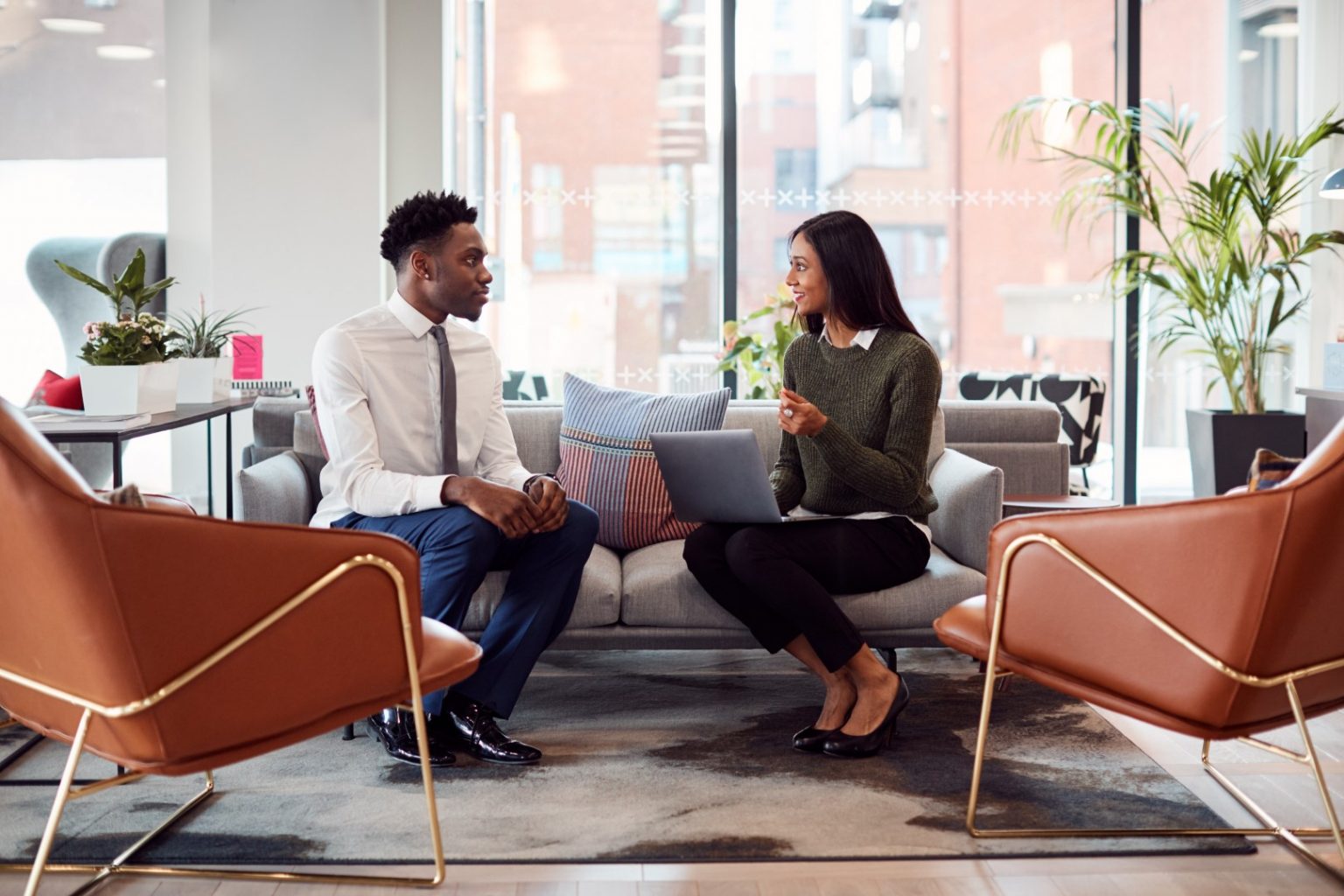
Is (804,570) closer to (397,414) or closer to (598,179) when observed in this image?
(397,414)

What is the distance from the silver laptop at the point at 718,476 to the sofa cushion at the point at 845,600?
173 mm

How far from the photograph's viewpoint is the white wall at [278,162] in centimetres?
521

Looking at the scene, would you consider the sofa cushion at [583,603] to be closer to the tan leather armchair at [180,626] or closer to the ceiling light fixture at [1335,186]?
the tan leather armchair at [180,626]

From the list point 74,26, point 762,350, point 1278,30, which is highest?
point 1278,30

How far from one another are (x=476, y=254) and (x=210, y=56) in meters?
2.89

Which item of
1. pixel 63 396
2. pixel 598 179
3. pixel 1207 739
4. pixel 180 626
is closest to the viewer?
pixel 180 626

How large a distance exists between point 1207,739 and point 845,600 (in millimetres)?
876

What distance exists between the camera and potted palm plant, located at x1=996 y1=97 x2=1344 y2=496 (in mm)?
5328

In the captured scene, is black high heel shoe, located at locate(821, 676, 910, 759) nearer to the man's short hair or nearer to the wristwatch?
the wristwatch

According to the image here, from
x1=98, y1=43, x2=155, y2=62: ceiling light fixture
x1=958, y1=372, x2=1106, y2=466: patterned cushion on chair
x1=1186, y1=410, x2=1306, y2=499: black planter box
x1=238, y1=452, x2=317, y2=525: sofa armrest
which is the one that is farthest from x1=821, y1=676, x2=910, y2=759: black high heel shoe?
x1=98, y1=43, x2=155, y2=62: ceiling light fixture

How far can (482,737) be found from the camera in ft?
8.77

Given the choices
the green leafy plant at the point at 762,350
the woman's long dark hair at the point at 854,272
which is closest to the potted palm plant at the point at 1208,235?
the green leafy plant at the point at 762,350

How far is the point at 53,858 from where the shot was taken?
2139mm

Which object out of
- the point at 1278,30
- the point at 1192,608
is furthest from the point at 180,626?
the point at 1278,30
